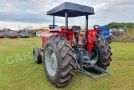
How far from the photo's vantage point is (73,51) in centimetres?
601

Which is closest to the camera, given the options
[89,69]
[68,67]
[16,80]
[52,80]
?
[68,67]

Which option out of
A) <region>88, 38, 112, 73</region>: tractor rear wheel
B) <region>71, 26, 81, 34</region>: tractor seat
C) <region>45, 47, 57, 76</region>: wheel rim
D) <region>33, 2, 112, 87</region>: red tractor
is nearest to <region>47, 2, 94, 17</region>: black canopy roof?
<region>33, 2, 112, 87</region>: red tractor

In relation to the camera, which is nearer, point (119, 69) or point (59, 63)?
point (59, 63)

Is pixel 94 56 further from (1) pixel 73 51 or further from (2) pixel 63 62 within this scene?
(2) pixel 63 62

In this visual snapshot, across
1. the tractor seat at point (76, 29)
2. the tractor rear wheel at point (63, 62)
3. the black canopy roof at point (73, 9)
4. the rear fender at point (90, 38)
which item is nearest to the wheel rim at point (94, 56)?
the rear fender at point (90, 38)

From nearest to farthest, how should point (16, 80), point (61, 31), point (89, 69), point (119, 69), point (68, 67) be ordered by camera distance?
point (68, 67) → point (61, 31) → point (16, 80) → point (89, 69) → point (119, 69)

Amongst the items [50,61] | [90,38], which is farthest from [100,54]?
[50,61]

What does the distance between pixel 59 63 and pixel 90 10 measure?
2380 millimetres

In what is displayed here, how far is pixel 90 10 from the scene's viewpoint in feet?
23.9

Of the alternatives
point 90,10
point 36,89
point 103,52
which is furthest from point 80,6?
point 36,89

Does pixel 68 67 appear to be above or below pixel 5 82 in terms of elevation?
above

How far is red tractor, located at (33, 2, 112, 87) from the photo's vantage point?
19.1 ft

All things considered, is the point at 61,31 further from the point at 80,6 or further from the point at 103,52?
the point at 103,52

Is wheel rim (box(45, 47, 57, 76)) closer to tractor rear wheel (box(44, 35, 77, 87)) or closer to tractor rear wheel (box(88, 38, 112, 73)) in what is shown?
tractor rear wheel (box(44, 35, 77, 87))
